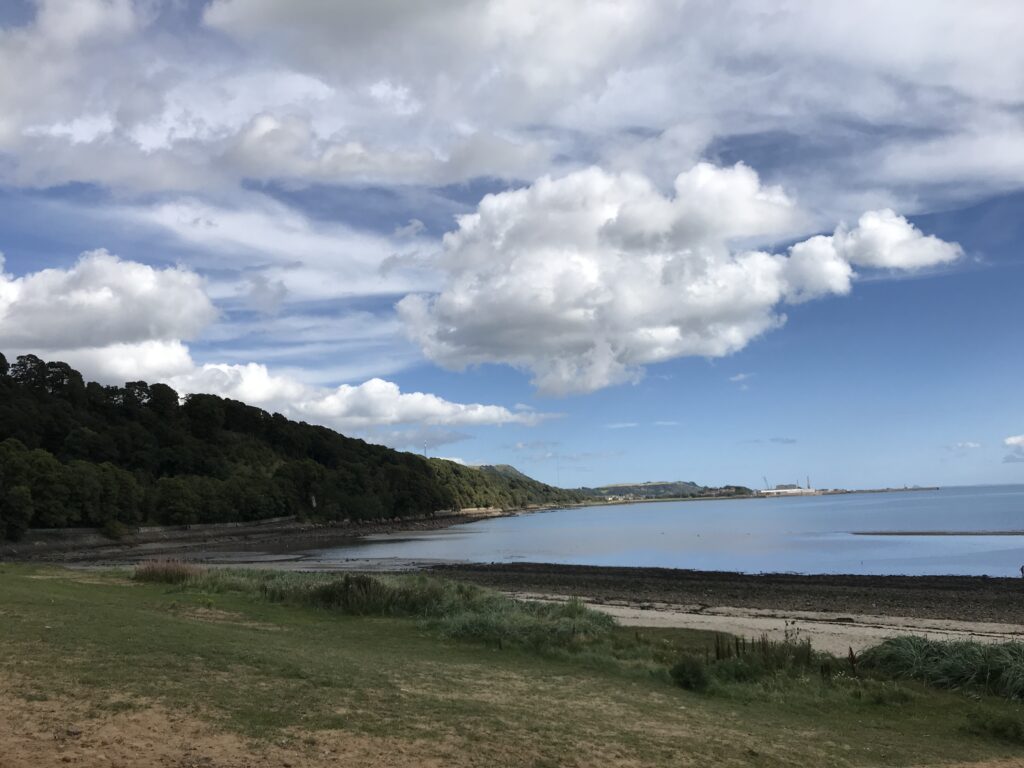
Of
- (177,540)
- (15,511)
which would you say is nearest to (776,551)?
(177,540)

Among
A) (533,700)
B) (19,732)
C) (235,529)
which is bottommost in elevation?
(235,529)

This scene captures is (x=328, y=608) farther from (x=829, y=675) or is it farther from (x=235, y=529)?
(x=235, y=529)

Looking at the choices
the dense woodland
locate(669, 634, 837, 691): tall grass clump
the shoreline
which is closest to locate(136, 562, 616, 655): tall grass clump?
locate(669, 634, 837, 691): tall grass clump

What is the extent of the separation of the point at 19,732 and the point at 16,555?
2609 inches

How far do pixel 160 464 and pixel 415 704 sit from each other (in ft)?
389

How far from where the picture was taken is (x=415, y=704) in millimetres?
8969

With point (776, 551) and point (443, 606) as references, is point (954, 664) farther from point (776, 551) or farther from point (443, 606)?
point (776, 551)

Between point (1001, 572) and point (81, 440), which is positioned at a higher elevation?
point (81, 440)

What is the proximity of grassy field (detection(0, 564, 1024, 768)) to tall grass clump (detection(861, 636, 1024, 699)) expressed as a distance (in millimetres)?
648

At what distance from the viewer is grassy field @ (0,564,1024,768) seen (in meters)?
7.00

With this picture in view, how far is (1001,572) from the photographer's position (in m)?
42.3

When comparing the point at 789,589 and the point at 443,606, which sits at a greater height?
Answer: the point at 443,606

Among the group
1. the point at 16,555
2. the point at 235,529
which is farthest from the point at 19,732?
the point at 235,529

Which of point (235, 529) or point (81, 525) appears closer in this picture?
point (81, 525)
